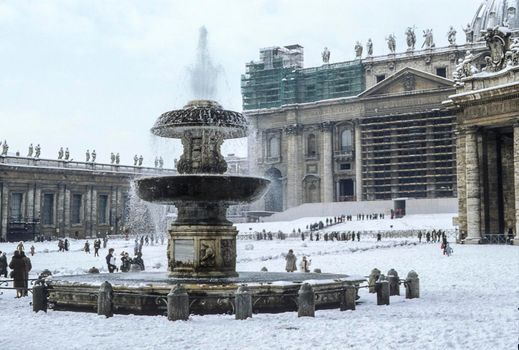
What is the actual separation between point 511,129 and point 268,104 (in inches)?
2342

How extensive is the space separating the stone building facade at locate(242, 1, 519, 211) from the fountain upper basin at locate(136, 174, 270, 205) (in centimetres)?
5903

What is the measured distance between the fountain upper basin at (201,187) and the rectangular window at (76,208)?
6429cm

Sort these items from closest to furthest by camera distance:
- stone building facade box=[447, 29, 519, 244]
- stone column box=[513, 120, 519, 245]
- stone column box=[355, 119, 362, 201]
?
1. stone column box=[513, 120, 519, 245]
2. stone building facade box=[447, 29, 519, 244]
3. stone column box=[355, 119, 362, 201]

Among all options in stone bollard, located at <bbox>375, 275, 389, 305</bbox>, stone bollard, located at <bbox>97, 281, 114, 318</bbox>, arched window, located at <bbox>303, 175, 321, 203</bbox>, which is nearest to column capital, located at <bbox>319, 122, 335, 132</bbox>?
arched window, located at <bbox>303, 175, 321, 203</bbox>

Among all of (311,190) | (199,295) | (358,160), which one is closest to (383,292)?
(199,295)

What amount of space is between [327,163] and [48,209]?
34.0 metres

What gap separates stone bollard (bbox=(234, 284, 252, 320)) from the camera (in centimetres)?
1322

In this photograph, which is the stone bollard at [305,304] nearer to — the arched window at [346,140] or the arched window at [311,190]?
the arched window at [346,140]

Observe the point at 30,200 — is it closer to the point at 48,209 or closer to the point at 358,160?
the point at 48,209

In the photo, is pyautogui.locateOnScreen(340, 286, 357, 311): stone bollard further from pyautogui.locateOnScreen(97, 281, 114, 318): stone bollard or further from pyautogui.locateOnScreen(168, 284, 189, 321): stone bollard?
pyautogui.locateOnScreen(97, 281, 114, 318): stone bollard

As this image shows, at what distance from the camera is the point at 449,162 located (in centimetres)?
8019

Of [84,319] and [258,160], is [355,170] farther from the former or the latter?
[84,319]

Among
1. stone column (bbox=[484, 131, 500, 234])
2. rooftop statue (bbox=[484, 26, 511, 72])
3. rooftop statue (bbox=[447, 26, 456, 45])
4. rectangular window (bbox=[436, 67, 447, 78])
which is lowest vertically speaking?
stone column (bbox=[484, 131, 500, 234])

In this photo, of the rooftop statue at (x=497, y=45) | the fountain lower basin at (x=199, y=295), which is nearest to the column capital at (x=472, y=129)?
the rooftop statue at (x=497, y=45)
